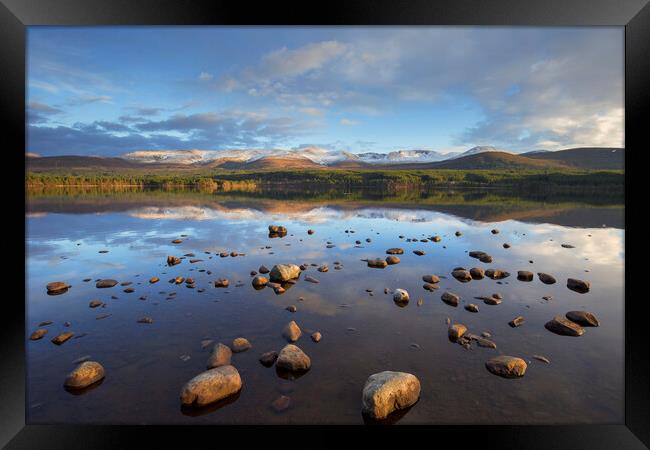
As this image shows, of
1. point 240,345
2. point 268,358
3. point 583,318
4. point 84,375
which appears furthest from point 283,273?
point 583,318

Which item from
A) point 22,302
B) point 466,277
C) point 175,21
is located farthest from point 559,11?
point 466,277

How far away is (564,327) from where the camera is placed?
7770 millimetres

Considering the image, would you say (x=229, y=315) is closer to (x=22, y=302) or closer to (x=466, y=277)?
(x=22, y=302)

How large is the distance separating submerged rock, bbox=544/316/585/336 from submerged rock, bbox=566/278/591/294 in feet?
12.2

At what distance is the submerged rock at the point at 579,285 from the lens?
35.6 feet

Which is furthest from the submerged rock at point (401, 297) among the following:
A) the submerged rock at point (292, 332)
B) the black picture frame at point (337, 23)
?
the black picture frame at point (337, 23)

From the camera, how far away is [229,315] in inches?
336

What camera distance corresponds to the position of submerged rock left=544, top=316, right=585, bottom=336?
7691 mm

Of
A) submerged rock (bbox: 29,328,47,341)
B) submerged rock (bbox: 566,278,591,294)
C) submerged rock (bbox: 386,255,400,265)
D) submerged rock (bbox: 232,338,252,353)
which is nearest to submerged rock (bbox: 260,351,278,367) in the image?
submerged rock (bbox: 232,338,252,353)

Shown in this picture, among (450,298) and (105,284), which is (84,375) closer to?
(105,284)

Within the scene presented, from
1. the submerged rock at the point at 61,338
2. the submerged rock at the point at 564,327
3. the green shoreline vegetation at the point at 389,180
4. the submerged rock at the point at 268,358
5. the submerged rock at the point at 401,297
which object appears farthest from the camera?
the green shoreline vegetation at the point at 389,180

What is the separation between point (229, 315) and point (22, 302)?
5112 millimetres

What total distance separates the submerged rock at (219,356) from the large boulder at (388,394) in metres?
2.86

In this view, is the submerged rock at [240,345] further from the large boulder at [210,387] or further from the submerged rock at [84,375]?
the submerged rock at [84,375]
